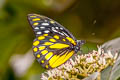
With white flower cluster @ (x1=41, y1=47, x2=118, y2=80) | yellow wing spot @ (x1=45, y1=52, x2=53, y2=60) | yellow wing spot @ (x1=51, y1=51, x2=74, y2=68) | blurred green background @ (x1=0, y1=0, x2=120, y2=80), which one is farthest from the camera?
blurred green background @ (x1=0, y1=0, x2=120, y2=80)

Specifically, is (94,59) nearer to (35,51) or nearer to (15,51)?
(35,51)

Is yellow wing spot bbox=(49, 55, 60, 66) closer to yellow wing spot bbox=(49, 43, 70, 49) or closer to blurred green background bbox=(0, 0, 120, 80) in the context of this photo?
yellow wing spot bbox=(49, 43, 70, 49)

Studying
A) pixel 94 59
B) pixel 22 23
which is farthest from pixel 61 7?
pixel 94 59

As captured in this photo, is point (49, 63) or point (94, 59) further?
point (49, 63)

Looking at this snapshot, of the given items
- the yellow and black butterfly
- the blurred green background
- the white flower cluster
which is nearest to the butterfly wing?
the yellow and black butterfly

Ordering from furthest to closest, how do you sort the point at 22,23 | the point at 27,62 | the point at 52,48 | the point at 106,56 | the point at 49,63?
1. the point at 22,23
2. the point at 27,62
3. the point at 52,48
4. the point at 49,63
5. the point at 106,56

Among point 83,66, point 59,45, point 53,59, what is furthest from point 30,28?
point 83,66

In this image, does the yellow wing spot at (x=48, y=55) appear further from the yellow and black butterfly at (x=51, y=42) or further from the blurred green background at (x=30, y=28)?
the blurred green background at (x=30, y=28)
